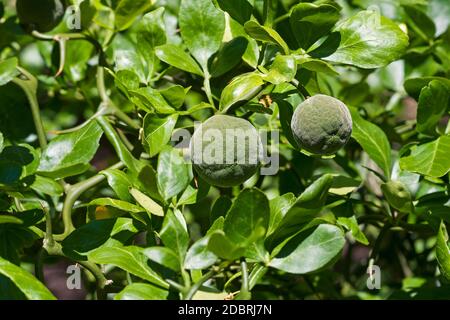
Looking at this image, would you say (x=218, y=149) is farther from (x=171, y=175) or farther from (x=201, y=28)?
(x=201, y=28)

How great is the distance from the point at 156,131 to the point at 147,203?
0.35ft

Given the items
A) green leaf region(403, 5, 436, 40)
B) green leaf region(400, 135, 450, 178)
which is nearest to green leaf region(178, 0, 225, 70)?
green leaf region(400, 135, 450, 178)

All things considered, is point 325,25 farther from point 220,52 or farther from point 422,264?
point 422,264

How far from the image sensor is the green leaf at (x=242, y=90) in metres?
0.91

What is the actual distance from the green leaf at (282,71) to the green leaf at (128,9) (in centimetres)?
37

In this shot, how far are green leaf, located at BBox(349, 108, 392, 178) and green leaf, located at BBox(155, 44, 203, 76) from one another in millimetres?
275

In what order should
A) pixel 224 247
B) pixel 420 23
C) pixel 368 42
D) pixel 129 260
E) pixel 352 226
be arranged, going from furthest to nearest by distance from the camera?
pixel 420 23 < pixel 352 226 < pixel 368 42 < pixel 129 260 < pixel 224 247

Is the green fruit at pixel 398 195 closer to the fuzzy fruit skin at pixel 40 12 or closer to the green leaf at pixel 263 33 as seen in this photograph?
the green leaf at pixel 263 33

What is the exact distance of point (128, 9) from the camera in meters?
1.19

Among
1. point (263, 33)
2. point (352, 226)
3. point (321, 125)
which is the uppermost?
point (263, 33)

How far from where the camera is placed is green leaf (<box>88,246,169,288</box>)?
866 mm

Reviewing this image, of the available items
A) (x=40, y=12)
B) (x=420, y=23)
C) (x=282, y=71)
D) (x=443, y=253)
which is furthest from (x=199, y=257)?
(x=420, y=23)

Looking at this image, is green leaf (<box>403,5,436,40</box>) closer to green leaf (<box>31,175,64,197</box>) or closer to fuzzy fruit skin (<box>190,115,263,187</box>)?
fuzzy fruit skin (<box>190,115,263,187</box>)

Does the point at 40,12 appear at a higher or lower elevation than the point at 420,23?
higher
